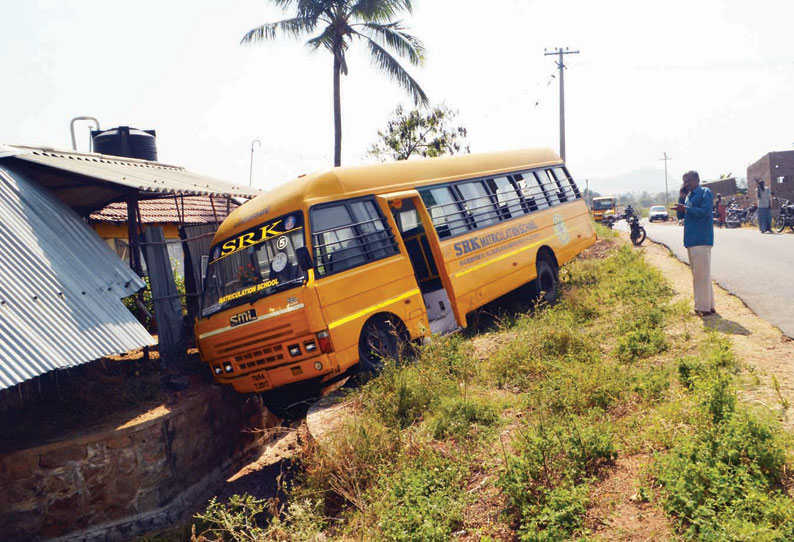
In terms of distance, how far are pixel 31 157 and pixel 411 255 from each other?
19.5 feet

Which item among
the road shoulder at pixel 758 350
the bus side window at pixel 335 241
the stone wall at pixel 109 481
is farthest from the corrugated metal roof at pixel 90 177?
the road shoulder at pixel 758 350

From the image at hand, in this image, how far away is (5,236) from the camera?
766cm

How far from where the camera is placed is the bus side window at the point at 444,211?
8969 mm

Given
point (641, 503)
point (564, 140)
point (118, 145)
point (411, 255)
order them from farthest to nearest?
point (564, 140)
point (118, 145)
point (411, 255)
point (641, 503)

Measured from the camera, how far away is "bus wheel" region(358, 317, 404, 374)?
295 inches

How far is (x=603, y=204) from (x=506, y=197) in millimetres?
30454

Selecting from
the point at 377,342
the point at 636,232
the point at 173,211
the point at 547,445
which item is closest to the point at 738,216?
the point at 636,232

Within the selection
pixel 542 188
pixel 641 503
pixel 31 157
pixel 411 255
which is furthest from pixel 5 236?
pixel 542 188

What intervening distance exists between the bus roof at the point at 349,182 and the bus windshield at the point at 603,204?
30.3 m

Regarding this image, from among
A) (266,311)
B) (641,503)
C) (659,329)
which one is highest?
(266,311)

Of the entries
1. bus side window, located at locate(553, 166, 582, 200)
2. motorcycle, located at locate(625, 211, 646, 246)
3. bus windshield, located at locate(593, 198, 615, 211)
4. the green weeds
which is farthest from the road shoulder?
bus windshield, located at locate(593, 198, 615, 211)

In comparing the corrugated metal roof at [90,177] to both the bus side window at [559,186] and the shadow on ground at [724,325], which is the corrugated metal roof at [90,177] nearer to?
the bus side window at [559,186]

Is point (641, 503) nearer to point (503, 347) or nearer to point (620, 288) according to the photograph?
point (503, 347)

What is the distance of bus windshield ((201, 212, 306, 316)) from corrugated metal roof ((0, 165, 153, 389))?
1.10 m
